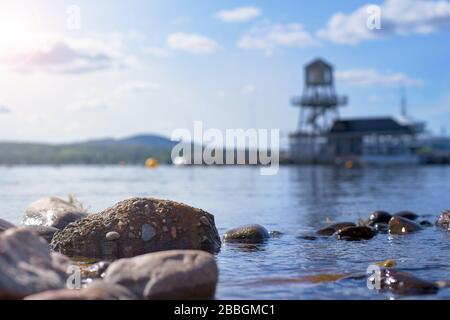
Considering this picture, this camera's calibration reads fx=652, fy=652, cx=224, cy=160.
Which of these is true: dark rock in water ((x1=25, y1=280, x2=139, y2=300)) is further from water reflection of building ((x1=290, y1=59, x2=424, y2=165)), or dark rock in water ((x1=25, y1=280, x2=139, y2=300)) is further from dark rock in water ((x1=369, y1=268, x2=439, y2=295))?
water reflection of building ((x1=290, y1=59, x2=424, y2=165))

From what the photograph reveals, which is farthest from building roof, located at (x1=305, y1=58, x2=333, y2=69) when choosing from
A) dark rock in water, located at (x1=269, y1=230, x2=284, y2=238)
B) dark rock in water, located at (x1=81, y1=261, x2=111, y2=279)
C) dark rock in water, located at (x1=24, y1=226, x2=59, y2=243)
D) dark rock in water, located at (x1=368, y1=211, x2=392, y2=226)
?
dark rock in water, located at (x1=81, y1=261, x2=111, y2=279)

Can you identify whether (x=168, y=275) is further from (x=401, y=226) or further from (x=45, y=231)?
(x=401, y=226)

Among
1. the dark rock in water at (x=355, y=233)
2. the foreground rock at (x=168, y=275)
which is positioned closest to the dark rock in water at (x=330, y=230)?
the dark rock in water at (x=355, y=233)

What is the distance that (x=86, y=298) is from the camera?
802 centimetres

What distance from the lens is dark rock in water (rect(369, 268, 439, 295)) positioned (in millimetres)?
9586

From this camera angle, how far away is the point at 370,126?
344ft

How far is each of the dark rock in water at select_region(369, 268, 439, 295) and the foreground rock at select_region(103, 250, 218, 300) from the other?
257 centimetres

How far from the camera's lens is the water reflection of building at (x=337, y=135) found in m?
103

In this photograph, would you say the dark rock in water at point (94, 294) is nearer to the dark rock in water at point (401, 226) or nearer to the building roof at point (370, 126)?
the dark rock in water at point (401, 226)

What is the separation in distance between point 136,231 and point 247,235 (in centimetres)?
373

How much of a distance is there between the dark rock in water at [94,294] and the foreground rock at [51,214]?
845cm

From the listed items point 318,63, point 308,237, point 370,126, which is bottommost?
point 308,237

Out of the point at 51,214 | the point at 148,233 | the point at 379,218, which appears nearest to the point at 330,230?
the point at 379,218
